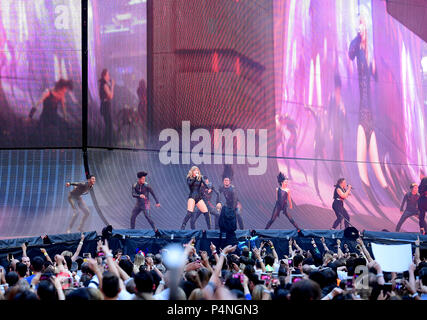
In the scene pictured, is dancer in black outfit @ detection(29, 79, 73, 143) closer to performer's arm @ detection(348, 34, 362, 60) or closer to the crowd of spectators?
performer's arm @ detection(348, 34, 362, 60)

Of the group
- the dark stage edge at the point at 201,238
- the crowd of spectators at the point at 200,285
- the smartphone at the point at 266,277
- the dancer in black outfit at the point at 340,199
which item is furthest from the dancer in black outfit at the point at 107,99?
the smartphone at the point at 266,277

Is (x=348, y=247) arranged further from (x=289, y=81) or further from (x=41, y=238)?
(x=289, y=81)

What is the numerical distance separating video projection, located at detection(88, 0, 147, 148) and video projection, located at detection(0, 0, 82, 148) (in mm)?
512

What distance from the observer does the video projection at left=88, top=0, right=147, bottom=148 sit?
16.2 metres

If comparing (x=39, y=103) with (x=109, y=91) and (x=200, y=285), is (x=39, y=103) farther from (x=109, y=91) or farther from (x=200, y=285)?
(x=200, y=285)

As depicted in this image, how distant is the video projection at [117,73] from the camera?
637 inches

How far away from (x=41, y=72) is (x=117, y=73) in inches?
88.1

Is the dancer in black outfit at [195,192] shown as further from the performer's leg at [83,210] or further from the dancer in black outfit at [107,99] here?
the dancer in black outfit at [107,99]

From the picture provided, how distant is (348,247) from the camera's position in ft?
38.4

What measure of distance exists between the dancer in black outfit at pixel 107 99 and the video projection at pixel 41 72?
2.55 feet

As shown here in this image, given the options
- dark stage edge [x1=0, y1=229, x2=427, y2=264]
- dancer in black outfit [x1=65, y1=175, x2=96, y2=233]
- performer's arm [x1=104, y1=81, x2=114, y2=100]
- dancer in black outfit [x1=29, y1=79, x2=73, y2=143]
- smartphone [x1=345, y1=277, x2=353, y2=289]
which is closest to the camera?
smartphone [x1=345, y1=277, x2=353, y2=289]

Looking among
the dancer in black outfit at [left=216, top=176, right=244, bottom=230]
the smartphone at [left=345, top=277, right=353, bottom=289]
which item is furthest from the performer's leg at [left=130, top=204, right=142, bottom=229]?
the smartphone at [left=345, top=277, right=353, bottom=289]

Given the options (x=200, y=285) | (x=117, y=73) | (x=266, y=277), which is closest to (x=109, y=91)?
(x=117, y=73)
